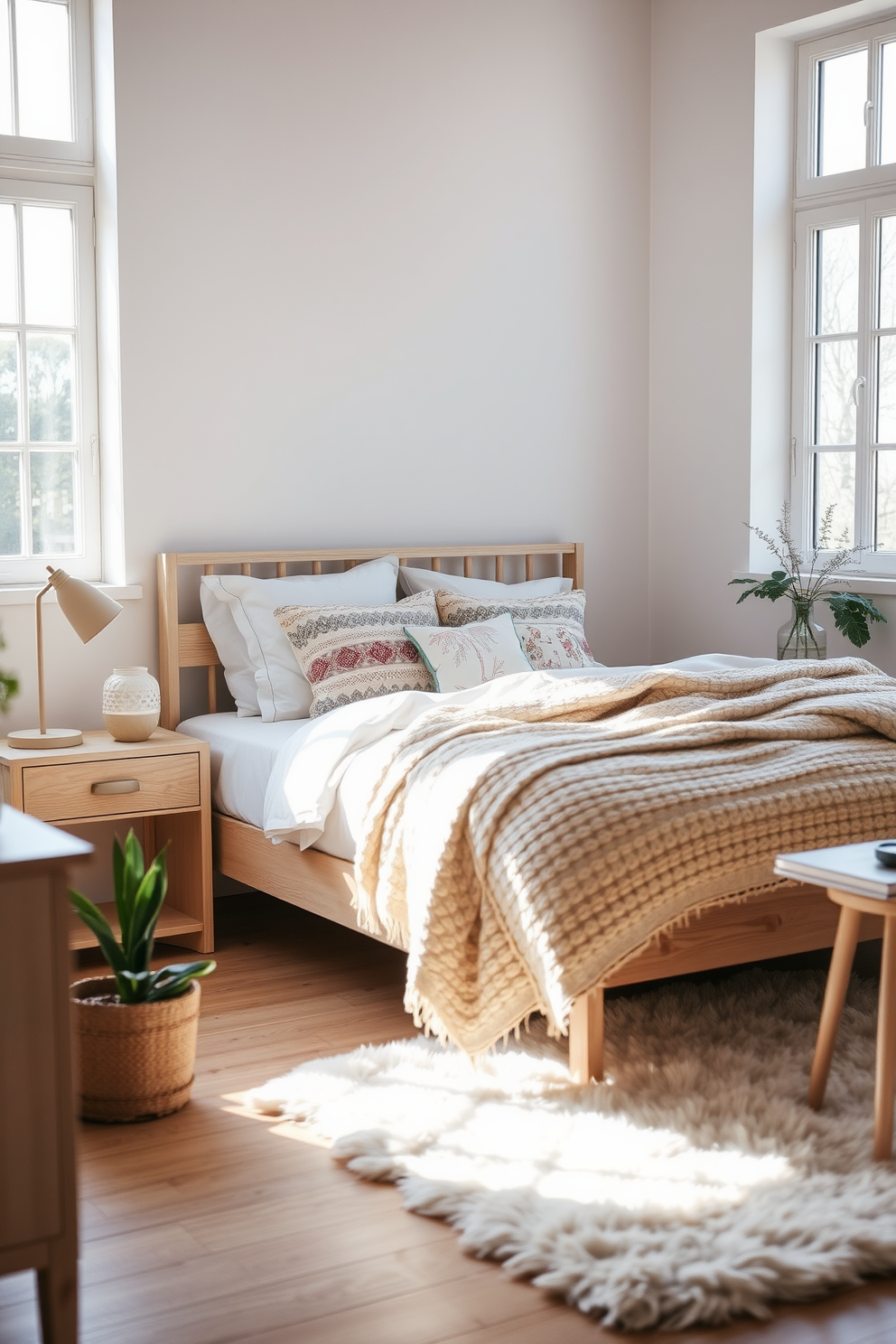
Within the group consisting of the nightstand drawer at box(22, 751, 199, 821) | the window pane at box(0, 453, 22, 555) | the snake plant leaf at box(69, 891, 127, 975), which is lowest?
the snake plant leaf at box(69, 891, 127, 975)

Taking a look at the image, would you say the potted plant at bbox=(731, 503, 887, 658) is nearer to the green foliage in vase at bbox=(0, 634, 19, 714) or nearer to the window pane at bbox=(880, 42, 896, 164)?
the window pane at bbox=(880, 42, 896, 164)

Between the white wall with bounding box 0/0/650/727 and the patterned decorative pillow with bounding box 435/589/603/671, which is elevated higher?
the white wall with bounding box 0/0/650/727

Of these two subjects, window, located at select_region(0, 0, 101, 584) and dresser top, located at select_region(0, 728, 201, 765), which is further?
window, located at select_region(0, 0, 101, 584)

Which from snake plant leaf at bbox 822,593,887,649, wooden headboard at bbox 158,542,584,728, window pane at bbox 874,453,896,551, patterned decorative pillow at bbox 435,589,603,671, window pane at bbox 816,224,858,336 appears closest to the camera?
wooden headboard at bbox 158,542,584,728

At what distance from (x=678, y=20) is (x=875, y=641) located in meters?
2.25

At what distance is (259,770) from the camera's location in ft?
11.6

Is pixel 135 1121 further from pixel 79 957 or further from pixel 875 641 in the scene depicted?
pixel 875 641

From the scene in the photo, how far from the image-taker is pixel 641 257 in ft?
16.5

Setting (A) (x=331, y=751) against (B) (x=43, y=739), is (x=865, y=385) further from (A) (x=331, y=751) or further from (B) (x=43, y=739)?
(B) (x=43, y=739)

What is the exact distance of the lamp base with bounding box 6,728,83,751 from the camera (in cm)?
351

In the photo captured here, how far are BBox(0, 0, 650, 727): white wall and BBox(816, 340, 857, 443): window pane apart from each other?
66 cm

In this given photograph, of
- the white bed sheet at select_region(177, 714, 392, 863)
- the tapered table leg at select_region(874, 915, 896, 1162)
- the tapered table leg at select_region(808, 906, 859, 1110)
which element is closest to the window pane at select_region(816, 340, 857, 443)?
the white bed sheet at select_region(177, 714, 392, 863)

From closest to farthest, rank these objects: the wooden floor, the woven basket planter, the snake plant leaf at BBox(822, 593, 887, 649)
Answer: the wooden floor, the woven basket planter, the snake plant leaf at BBox(822, 593, 887, 649)

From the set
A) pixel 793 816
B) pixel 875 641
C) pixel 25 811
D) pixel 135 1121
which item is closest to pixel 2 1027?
pixel 135 1121
